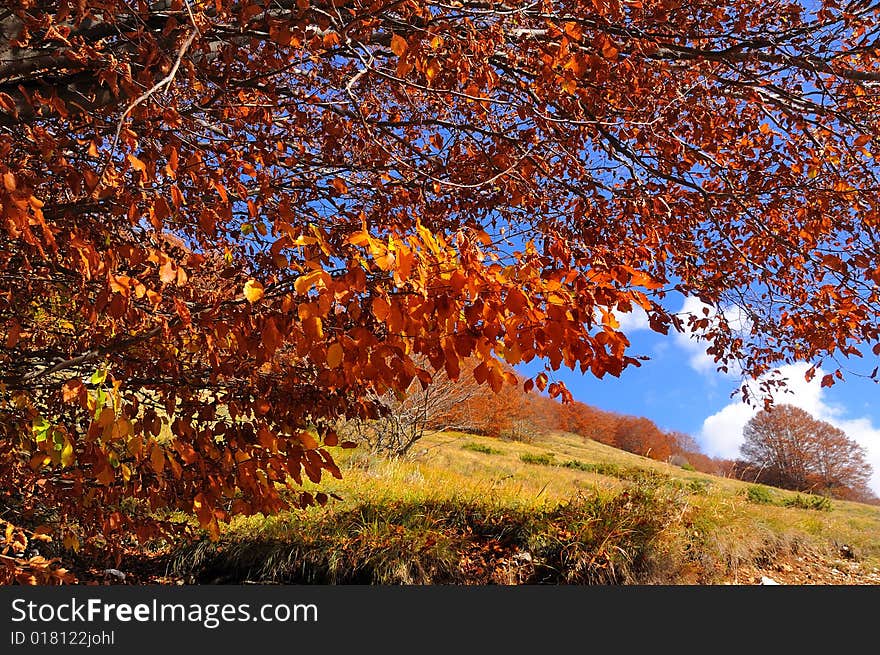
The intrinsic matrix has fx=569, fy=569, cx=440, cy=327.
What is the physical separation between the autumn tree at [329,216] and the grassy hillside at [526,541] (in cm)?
284

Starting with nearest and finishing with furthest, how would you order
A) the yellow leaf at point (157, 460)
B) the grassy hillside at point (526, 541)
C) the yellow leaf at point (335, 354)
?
the yellow leaf at point (335, 354)
the yellow leaf at point (157, 460)
the grassy hillside at point (526, 541)

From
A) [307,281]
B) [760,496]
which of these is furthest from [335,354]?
[760,496]

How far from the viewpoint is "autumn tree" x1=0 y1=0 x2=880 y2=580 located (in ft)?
6.38

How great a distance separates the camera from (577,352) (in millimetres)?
1860

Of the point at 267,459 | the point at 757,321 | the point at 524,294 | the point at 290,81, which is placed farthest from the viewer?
the point at 757,321

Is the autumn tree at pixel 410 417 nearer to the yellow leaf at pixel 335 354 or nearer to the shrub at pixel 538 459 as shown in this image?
the shrub at pixel 538 459

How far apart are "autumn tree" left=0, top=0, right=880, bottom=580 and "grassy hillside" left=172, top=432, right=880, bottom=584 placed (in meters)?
2.84

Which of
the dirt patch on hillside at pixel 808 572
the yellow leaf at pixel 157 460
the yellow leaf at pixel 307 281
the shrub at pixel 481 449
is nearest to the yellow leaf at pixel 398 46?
the yellow leaf at pixel 307 281

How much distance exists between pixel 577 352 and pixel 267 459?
5.42 feet

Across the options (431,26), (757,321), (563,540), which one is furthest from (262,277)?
(757,321)

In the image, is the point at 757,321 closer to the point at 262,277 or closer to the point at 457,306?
the point at 262,277

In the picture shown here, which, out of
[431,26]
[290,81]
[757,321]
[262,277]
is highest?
[290,81]

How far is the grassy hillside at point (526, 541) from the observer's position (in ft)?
21.3

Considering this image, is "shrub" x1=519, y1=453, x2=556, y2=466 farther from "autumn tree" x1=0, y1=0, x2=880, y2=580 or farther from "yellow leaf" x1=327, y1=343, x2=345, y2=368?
"yellow leaf" x1=327, y1=343, x2=345, y2=368
